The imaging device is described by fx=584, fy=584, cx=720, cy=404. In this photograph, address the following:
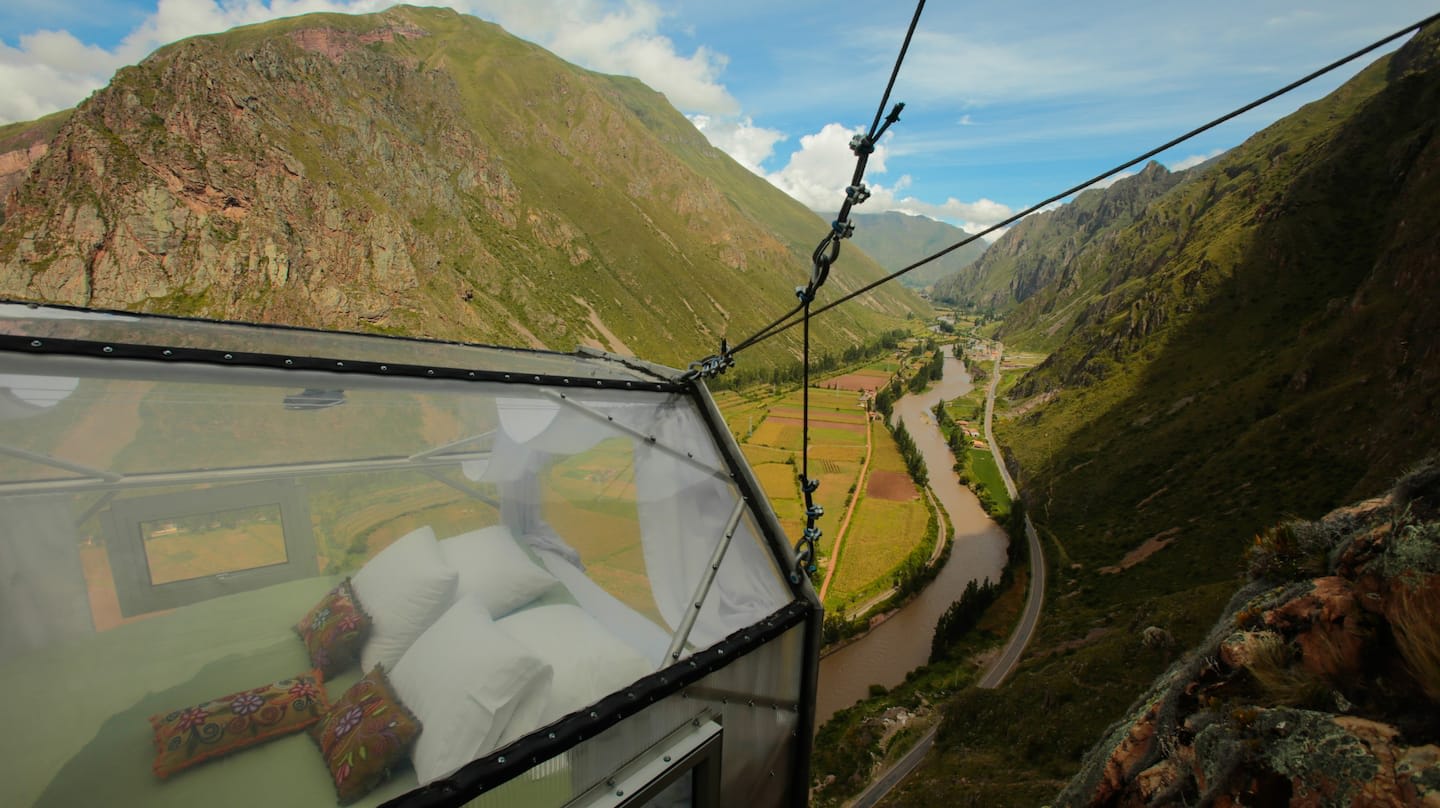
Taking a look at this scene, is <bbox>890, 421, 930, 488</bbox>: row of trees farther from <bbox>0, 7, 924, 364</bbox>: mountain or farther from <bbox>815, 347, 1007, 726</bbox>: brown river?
<bbox>0, 7, 924, 364</bbox>: mountain

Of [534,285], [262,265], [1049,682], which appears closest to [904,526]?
[1049,682]

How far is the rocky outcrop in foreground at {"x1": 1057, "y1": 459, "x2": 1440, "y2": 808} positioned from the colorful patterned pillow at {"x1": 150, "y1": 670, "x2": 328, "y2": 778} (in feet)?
23.5

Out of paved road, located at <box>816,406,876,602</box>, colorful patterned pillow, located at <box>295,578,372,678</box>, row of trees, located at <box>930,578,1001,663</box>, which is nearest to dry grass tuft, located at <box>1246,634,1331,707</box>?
colorful patterned pillow, located at <box>295,578,372,678</box>

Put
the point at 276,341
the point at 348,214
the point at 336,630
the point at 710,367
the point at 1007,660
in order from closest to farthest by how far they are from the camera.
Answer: the point at 336,630, the point at 276,341, the point at 710,367, the point at 1007,660, the point at 348,214

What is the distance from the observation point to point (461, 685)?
104 inches

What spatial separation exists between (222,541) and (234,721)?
0.98 meters

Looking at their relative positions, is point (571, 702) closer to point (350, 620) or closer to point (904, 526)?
point (350, 620)

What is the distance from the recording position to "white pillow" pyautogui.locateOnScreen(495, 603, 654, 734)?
110 inches

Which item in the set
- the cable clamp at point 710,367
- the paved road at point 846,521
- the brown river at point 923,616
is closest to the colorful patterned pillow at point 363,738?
the cable clamp at point 710,367

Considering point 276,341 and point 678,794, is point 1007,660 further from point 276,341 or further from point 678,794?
point 276,341

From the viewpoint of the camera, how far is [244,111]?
259 ft

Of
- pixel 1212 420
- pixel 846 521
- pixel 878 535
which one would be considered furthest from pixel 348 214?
pixel 1212 420

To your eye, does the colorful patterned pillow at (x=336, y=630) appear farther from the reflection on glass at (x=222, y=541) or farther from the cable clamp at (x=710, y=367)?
the cable clamp at (x=710, y=367)

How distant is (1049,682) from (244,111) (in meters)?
109
